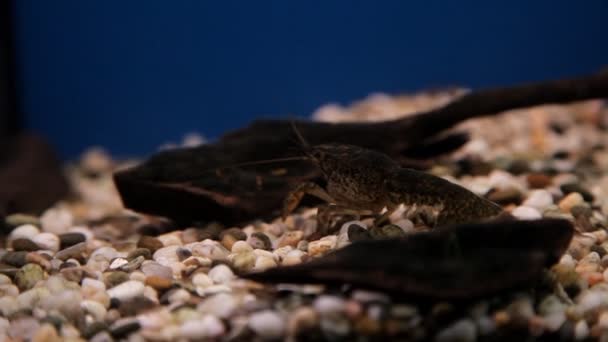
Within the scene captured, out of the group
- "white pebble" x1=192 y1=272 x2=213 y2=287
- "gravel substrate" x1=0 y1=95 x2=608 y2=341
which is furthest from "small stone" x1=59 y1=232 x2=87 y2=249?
"white pebble" x1=192 y1=272 x2=213 y2=287

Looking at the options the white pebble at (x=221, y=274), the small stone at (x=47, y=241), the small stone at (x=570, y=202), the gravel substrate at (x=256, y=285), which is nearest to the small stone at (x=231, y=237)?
the gravel substrate at (x=256, y=285)

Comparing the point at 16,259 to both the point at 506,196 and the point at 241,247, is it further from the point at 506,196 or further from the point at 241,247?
the point at 506,196

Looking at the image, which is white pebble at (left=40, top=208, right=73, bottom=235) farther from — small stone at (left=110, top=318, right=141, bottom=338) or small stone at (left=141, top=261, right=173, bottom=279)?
small stone at (left=110, top=318, right=141, bottom=338)

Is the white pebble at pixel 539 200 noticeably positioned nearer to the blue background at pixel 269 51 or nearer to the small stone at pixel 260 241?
the small stone at pixel 260 241

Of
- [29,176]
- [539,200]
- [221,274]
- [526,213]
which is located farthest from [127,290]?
[29,176]

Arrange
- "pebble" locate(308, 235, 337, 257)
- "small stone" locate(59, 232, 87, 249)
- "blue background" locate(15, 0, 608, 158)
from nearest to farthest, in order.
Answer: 1. "pebble" locate(308, 235, 337, 257)
2. "small stone" locate(59, 232, 87, 249)
3. "blue background" locate(15, 0, 608, 158)

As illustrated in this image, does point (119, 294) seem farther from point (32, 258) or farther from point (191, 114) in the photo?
point (191, 114)
